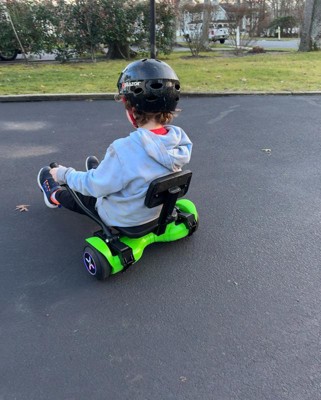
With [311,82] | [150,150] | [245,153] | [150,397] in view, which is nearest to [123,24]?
[311,82]

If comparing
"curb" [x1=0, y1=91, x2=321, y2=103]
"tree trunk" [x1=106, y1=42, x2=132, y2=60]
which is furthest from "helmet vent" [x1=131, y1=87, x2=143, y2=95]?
"tree trunk" [x1=106, y1=42, x2=132, y2=60]

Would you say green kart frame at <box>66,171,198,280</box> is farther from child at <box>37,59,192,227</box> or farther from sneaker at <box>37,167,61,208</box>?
sneaker at <box>37,167,61,208</box>

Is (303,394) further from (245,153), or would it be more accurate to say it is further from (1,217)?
(245,153)

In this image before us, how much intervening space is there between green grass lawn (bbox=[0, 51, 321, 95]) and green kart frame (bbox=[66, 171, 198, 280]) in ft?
19.9

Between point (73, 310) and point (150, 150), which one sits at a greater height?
point (150, 150)

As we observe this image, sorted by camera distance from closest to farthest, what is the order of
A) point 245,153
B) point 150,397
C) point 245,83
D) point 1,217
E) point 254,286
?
point 150,397 < point 254,286 < point 1,217 < point 245,153 < point 245,83

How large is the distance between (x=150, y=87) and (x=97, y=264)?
1184 mm

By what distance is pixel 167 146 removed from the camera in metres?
2.45

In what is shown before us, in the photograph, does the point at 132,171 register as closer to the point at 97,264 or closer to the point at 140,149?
the point at 140,149

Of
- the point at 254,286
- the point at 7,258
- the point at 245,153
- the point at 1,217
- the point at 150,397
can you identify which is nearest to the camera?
the point at 150,397

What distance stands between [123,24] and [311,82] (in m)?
7.03

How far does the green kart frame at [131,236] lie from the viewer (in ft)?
8.09

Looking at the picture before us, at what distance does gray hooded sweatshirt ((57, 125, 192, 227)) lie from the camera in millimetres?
2381

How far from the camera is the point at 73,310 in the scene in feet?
7.84
